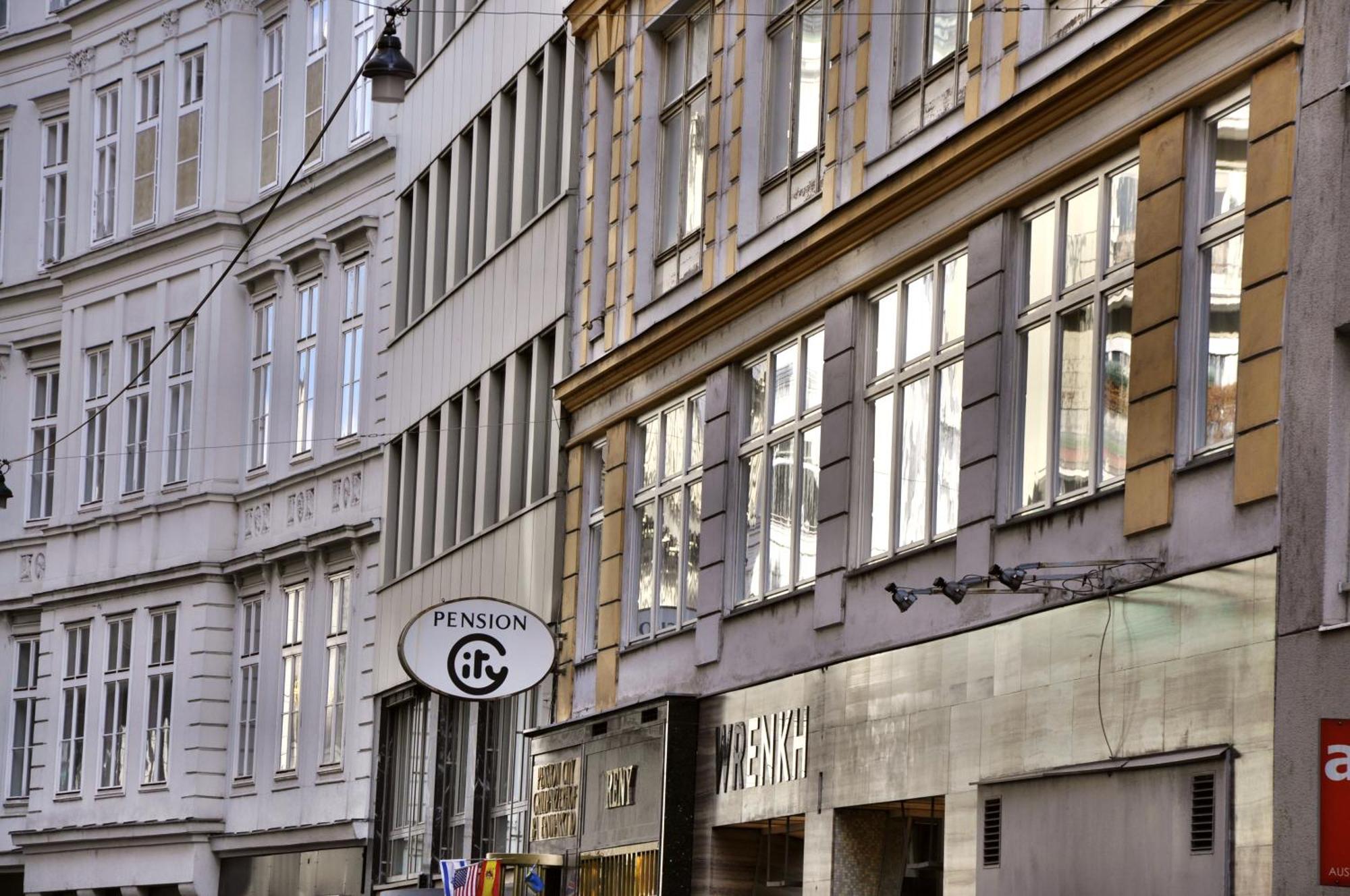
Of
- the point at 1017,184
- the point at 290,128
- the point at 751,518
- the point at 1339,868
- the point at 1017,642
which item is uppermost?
the point at 290,128

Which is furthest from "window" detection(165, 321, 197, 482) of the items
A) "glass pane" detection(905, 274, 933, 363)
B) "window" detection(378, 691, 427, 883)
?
"glass pane" detection(905, 274, 933, 363)

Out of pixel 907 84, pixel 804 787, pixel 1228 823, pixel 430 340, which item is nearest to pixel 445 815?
pixel 430 340

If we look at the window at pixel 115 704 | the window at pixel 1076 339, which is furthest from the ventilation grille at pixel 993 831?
the window at pixel 115 704

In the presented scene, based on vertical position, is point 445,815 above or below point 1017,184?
below

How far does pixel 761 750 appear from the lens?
23578mm

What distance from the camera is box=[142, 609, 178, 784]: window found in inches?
1730

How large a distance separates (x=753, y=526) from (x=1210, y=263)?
840cm

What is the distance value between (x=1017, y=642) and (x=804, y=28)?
7797 millimetres

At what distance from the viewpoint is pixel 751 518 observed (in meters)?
24.8

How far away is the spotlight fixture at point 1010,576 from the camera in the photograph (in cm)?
1780

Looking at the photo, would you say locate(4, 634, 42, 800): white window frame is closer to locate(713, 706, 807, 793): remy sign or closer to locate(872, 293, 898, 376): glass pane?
locate(713, 706, 807, 793): remy sign

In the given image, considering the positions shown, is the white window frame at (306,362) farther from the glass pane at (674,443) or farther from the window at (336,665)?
the glass pane at (674,443)

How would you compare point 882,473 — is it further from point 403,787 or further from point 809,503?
point 403,787

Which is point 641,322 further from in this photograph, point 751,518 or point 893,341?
point 893,341
